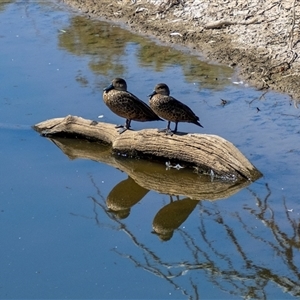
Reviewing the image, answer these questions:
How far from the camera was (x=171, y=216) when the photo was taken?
698cm

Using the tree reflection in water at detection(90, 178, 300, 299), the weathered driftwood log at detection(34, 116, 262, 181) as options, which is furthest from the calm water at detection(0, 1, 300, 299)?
the weathered driftwood log at detection(34, 116, 262, 181)

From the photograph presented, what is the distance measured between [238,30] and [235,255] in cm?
568

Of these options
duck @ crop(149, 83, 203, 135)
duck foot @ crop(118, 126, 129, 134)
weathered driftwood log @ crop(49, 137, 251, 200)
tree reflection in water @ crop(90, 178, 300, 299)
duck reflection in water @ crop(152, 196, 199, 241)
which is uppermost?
duck @ crop(149, 83, 203, 135)

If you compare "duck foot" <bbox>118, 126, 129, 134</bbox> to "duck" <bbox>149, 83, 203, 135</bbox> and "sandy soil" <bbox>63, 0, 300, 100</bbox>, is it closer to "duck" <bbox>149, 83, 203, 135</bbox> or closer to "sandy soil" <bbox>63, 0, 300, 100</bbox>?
"duck" <bbox>149, 83, 203, 135</bbox>

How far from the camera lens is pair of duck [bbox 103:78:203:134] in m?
7.91

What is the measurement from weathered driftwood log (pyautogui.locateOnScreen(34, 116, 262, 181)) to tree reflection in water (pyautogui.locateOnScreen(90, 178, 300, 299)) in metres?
0.52

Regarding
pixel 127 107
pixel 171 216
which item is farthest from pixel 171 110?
pixel 171 216

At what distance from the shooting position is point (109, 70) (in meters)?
10.6

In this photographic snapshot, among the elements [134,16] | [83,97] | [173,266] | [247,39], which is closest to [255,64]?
[247,39]

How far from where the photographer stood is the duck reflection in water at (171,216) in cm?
667

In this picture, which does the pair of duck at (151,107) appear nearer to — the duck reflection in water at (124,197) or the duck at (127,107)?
the duck at (127,107)

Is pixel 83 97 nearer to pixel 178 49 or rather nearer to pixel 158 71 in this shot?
pixel 158 71

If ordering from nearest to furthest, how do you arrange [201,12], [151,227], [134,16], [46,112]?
[151,227] → [46,112] → [201,12] → [134,16]

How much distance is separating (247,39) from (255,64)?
782 mm
